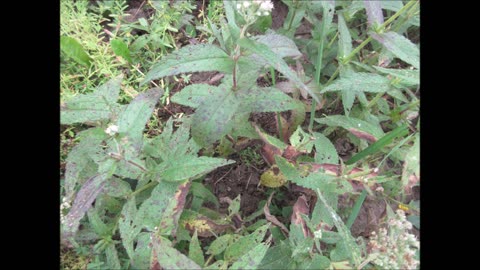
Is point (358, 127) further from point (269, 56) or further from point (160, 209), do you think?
point (160, 209)

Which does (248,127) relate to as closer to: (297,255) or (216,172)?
(216,172)

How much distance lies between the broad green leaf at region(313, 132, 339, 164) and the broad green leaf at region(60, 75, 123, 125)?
862 mm

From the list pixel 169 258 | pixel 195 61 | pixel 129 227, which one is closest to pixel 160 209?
pixel 129 227

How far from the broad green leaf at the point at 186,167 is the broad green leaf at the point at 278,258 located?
432 millimetres

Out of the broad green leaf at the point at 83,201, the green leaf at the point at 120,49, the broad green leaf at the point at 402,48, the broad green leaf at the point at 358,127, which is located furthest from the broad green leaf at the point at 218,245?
the green leaf at the point at 120,49

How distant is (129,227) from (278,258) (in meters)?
0.60

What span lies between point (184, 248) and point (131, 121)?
0.60m

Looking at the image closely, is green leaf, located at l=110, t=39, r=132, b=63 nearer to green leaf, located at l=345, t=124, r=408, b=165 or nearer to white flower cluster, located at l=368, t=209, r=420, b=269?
green leaf, located at l=345, t=124, r=408, b=165

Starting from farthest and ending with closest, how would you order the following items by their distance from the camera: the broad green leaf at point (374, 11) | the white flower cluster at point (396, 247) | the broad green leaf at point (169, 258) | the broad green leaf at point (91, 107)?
the broad green leaf at point (374, 11), the broad green leaf at point (91, 107), the white flower cluster at point (396, 247), the broad green leaf at point (169, 258)

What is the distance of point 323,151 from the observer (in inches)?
75.8

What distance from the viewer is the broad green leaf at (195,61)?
1.60 meters

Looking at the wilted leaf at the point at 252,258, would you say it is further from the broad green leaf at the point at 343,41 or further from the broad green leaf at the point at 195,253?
the broad green leaf at the point at 343,41

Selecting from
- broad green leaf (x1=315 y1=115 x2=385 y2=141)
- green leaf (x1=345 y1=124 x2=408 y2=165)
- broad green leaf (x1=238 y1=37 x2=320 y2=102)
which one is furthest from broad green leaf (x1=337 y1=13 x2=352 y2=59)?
broad green leaf (x1=238 y1=37 x2=320 y2=102)

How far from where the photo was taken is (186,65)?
5.25 feet
